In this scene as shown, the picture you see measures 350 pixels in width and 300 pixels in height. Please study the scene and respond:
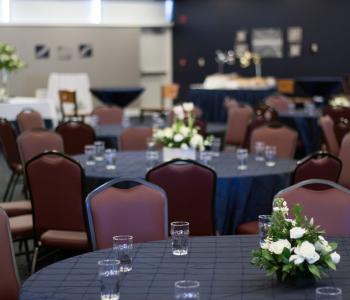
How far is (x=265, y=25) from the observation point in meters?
20.0

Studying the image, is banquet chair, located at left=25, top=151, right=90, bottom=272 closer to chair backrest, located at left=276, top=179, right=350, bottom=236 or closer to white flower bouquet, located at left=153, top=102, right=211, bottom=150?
white flower bouquet, located at left=153, top=102, right=211, bottom=150

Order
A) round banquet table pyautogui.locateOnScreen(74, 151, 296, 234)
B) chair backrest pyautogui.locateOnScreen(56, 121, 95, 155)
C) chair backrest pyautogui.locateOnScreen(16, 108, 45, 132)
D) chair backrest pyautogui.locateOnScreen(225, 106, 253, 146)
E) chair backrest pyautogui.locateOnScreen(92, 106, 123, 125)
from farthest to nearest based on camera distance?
1. chair backrest pyautogui.locateOnScreen(92, 106, 123, 125)
2. chair backrest pyautogui.locateOnScreen(225, 106, 253, 146)
3. chair backrest pyautogui.locateOnScreen(16, 108, 45, 132)
4. chair backrest pyautogui.locateOnScreen(56, 121, 95, 155)
5. round banquet table pyautogui.locateOnScreen(74, 151, 296, 234)

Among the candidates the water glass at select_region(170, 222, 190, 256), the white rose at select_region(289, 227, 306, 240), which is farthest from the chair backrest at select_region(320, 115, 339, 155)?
the white rose at select_region(289, 227, 306, 240)

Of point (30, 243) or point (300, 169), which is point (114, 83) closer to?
point (30, 243)

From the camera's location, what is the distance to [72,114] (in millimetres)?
16234

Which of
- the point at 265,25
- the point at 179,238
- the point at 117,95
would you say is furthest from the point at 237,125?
the point at 265,25

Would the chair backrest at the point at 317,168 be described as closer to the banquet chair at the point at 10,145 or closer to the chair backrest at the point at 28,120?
the banquet chair at the point at 10,145

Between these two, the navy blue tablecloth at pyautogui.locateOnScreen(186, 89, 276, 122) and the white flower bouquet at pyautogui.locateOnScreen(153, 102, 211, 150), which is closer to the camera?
the white flower bouquet at pyautogui.locateOnScreen(153, 102, 211, 150)

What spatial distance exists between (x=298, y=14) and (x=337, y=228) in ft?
51.3

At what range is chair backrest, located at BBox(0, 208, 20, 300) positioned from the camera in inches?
148

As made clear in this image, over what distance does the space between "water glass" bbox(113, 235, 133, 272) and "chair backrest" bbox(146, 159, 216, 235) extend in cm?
178

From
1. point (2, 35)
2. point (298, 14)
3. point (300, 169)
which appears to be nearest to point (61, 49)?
point (2, 35)

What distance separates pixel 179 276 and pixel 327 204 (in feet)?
4.16

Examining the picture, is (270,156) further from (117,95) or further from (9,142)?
(117,95)
